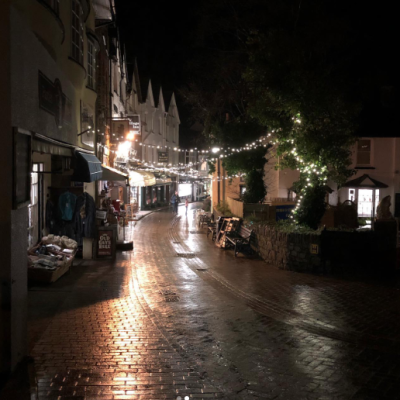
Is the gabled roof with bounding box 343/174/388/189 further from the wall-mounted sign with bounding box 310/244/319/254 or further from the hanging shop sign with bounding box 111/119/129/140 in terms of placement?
the wall-mounted sign with bounding box 310/244/319/254

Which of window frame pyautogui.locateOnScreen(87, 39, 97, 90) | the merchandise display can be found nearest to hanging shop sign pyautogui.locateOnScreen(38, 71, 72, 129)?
the merchandise display

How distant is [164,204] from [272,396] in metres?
43.6

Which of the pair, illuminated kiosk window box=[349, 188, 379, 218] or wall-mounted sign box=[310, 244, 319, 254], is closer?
wall-mounted sign box=[310, 244, 319, 254]

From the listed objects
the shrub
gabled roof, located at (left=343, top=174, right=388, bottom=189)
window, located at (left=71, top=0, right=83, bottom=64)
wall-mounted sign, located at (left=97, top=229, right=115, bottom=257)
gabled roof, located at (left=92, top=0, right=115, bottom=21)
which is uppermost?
gabled roof, located at (left=92, top=0, right=115, bottom=21)

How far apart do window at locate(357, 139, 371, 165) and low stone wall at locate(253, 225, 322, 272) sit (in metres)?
13.3

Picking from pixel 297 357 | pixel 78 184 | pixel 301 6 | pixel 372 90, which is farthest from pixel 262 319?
pixel 372 90

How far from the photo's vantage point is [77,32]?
12508mm

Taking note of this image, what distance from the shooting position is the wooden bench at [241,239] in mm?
16062

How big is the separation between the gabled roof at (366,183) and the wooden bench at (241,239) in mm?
10387

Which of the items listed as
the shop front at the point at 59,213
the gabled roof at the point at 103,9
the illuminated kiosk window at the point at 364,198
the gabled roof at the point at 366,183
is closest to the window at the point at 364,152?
the gabled roof at the point at 366,183

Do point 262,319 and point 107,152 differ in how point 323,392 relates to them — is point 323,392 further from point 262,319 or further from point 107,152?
point 107,152

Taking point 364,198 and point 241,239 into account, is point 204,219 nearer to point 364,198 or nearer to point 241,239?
point 241,239

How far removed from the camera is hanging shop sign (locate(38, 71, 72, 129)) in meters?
7.12

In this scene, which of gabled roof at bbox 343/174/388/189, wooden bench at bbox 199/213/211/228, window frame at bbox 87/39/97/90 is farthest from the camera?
gabled roof at bbox 343/174/388/189
